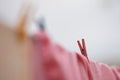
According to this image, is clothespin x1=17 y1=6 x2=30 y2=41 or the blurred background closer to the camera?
clothespin x1=17 y1=6 x2=30 y2=41

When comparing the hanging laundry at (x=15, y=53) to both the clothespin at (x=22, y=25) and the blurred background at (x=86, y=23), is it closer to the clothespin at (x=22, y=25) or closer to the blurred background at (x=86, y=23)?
the clothespin at (x=22, y=25)

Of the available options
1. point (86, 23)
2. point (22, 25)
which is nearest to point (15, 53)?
point (22, 25)

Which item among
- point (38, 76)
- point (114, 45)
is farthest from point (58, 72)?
point (114, 45)

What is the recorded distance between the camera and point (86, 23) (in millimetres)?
1227

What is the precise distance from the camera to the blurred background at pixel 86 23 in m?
1.05

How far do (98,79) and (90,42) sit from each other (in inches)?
23.5

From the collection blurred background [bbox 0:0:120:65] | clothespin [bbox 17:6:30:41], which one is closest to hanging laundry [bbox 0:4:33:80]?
clothespin [bbox 17:6:30:41]

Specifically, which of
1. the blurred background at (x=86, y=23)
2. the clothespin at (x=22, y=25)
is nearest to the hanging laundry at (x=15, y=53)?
the clothespin at (x=22, y=25)

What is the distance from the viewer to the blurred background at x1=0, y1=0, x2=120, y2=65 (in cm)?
105

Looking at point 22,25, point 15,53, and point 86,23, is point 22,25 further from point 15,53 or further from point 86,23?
point 86,23

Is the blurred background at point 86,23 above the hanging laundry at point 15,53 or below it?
above

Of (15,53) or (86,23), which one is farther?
(86,23)

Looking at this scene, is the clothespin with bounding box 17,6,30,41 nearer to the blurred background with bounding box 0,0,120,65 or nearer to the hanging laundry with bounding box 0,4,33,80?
the hanging laundry with bounding box 0,4,33,80

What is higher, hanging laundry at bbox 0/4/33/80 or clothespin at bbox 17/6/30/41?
clothespin at bbox 17/6/30/41
